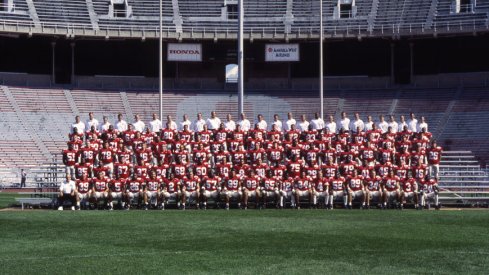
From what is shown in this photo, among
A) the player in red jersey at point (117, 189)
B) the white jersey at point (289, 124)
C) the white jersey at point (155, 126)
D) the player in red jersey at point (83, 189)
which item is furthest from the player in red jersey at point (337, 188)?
the player in red jersey at point (83, 189)

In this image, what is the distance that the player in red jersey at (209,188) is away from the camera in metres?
27.1

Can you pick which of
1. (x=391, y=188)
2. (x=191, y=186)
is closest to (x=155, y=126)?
(x=191, y=186)

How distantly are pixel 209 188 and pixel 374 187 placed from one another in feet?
16.2

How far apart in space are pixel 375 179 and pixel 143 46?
27.9m

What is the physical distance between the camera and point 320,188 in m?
27.4

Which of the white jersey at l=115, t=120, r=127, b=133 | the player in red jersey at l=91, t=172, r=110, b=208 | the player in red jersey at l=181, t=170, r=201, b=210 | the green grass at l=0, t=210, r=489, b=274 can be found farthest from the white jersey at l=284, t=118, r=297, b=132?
the green grass at l=0, t=210, r=489, b=274

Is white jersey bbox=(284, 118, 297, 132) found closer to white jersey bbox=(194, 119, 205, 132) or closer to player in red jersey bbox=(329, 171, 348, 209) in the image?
player in red jersey bbox=(329, 171, 348, 209)

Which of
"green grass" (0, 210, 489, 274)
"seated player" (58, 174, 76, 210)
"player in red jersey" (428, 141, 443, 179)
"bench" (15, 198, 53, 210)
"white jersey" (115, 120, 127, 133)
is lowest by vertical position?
"green grass" (0, 210, 489, 274)

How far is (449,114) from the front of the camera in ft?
156

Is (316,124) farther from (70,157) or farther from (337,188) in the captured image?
(70,157)

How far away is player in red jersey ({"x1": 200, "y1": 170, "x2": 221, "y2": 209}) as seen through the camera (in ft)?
88.9

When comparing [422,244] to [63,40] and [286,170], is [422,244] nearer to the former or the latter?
[286,170]

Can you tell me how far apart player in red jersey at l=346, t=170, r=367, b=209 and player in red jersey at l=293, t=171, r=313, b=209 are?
1143 mm

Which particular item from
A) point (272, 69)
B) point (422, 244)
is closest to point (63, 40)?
point (272, 69)
